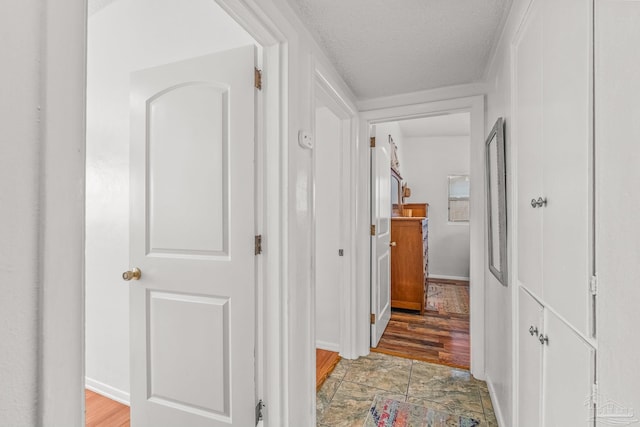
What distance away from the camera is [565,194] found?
2.46 ft

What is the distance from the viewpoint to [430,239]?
17.1 ft

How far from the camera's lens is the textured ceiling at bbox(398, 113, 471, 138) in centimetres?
419

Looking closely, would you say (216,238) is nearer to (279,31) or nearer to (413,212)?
(279,31)

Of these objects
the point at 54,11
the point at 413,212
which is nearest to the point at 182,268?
the point at 54,11

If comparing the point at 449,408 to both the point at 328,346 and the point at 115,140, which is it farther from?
the point at 115,140

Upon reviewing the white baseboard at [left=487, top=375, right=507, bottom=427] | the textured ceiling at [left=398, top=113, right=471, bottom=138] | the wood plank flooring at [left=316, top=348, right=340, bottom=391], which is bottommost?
the wood plank flooring at [left=316, top=348, right=340, bottom=391]

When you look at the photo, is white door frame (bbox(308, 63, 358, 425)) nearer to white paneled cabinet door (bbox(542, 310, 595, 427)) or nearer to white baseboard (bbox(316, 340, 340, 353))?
white baseboard (bbox(316, 340, 340, 353))

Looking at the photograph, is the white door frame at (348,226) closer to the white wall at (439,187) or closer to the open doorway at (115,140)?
the open doorway at (115,140)

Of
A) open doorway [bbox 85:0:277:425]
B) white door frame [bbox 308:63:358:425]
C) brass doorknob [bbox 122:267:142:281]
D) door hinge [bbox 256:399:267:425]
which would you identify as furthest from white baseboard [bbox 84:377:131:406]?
white door frame [bbox 308:63:358:425]

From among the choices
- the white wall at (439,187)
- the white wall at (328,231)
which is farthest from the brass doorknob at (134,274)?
the white wall at (439,187)

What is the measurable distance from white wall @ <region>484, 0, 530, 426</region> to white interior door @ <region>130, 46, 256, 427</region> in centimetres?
120

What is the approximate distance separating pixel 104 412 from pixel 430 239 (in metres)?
4.89

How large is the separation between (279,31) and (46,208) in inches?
42.8

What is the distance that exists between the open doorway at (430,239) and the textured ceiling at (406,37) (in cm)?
81
